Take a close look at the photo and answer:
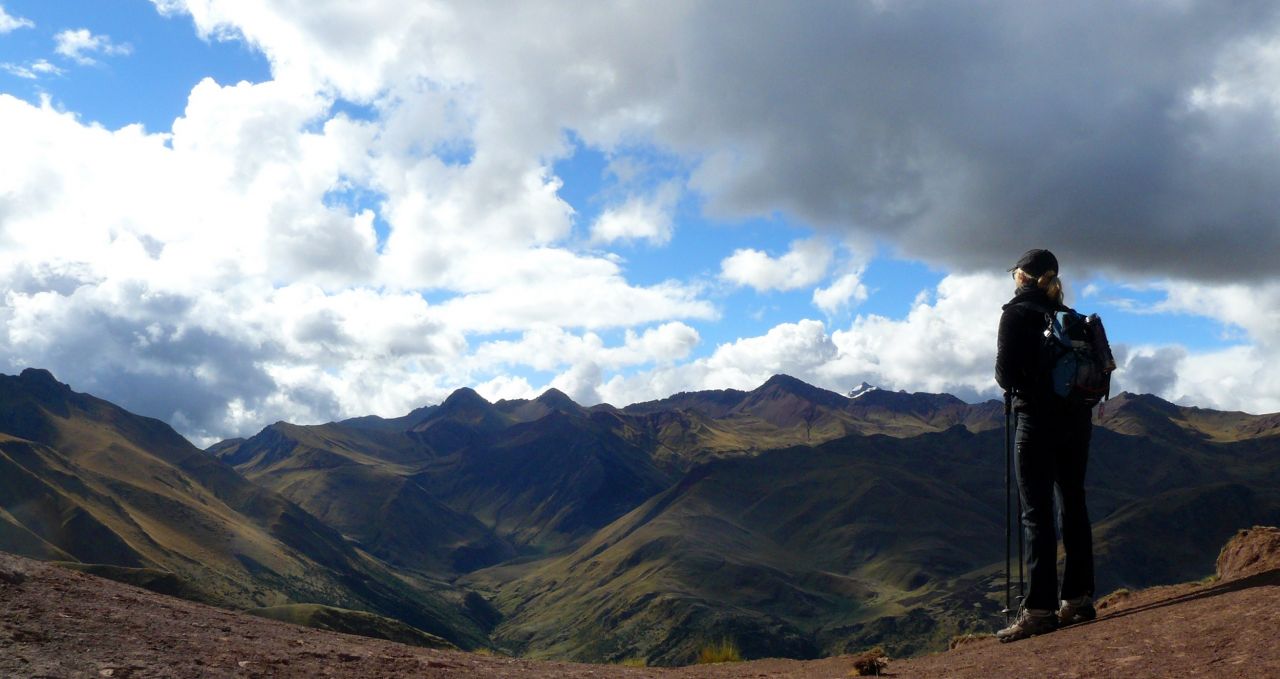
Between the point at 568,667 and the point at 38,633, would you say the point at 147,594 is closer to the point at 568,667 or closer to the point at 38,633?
the point at 38,633

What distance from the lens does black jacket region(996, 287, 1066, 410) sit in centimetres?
961

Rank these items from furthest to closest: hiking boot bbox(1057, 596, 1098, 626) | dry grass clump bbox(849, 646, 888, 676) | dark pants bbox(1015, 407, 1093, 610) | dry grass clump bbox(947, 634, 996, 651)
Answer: dry grass clump bbox(947, 634, 996, 651) → hiking boot bbox(1057, 596, 1098, 626) → dark pants bbox(1015, 407, 1093, 610) → dry grass clump bbox(849, 646, 888, 676)

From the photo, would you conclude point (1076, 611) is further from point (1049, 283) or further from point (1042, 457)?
point (1049, 283)

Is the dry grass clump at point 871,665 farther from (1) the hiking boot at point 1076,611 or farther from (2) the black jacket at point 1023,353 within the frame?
(2) the black jacket at point 1023,353

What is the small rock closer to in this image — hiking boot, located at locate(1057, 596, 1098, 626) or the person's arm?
the person's arm

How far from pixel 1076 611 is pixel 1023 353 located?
9.02 feet

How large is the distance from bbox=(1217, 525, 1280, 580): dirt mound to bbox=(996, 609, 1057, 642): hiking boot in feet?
9.06

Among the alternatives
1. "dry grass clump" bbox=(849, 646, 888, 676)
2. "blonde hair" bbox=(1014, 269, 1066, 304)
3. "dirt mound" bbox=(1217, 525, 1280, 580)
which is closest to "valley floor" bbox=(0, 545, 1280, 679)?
Result: "dry grass clump" bbox=(849, 646, 888, 676)

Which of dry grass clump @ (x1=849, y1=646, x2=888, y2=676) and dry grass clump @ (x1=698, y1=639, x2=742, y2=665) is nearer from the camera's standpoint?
dry grass clump @ (x1=849, y1=646, x2=888, y2=676)

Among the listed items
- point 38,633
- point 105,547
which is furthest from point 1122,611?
point 105,547

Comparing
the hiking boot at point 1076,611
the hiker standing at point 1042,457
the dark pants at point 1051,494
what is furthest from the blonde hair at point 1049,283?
the hiking boot at point 1076,611

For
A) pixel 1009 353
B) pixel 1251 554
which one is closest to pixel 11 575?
pixel 1009 353

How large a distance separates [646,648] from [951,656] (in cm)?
18411

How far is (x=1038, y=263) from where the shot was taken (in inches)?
396
